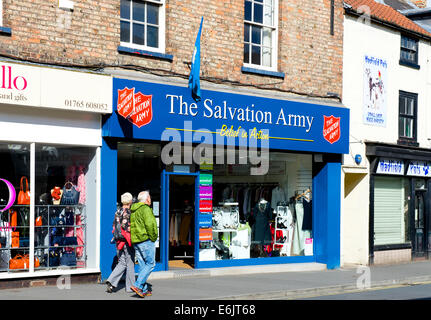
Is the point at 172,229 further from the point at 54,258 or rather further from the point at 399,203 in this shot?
the point at 399,203

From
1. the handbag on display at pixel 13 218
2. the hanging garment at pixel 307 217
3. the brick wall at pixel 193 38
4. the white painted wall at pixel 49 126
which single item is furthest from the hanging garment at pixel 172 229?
the hanging garment at pixel 307 217

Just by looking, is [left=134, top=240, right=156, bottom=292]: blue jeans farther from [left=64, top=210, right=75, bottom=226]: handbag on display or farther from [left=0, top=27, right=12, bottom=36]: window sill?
[left=0, top=27, right=12, bottom=36]: window sill

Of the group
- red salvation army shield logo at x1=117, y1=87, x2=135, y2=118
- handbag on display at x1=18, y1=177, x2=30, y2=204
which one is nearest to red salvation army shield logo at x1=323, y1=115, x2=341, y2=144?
red salvation army shield logo at x1=117, y1=87, x2=135, y2=118

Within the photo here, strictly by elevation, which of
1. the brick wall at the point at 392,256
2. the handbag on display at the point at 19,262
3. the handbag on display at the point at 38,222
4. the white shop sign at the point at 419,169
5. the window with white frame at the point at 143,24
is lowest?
the brick wall at the point at 392,256

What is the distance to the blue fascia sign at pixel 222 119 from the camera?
14.4 meters

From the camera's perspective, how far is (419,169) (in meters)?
22.1

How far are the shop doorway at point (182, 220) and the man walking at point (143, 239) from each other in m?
3.54

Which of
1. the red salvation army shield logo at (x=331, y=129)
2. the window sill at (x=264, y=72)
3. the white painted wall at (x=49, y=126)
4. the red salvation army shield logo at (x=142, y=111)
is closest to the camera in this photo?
the white painted wall at (x=49, y=126)

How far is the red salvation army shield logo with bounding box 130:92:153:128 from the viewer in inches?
566

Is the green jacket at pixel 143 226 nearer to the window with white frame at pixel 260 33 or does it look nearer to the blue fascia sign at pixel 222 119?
the blue fascia sign at pixel 222 119

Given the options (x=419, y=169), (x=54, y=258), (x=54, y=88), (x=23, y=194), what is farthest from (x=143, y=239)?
(x=419, y=169)

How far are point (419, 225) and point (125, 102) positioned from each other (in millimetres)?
12023

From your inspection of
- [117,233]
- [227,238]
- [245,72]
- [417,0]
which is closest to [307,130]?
[245,72]

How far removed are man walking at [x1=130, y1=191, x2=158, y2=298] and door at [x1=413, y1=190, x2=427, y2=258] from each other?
12.0 meters
